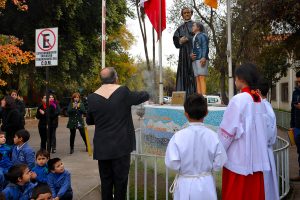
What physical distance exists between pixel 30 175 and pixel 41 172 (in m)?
0.46

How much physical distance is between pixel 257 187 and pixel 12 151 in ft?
12.0

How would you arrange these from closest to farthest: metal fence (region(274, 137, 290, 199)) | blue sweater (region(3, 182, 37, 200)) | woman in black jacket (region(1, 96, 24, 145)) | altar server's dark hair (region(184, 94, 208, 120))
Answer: altar server's dark hair (region(184, 94, 208, 120))
blue sweater (region(3, 182, 37, 200))
metal fence (region(274, 137, 290, 199))
woman in black jacket (region(1, 96, 24, 145))

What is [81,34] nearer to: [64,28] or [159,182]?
[64,28]

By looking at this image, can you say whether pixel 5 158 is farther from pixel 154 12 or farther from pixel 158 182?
pixel 154 12

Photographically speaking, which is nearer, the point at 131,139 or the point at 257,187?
the point at 257,187

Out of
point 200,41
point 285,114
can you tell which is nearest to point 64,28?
point 285,114

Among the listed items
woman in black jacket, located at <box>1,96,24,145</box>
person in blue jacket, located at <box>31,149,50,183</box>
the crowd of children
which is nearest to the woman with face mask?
woman in black jacket, located at <box>1,96,24,145</box>

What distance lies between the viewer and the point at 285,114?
20766 mm

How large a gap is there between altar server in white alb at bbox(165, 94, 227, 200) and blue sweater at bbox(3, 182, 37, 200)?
Answer: 6.31 ft

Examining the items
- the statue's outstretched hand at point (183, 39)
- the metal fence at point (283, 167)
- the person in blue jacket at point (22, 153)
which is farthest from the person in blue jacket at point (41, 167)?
the statue's outstretched hand at point (183, 39)

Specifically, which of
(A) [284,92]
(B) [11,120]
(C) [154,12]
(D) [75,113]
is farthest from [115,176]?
(A) [284,92]

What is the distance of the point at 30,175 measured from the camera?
536cm

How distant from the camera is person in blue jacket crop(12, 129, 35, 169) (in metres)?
6.23

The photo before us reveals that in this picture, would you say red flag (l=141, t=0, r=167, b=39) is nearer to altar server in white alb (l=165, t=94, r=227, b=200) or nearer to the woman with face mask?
the woman with face mask
